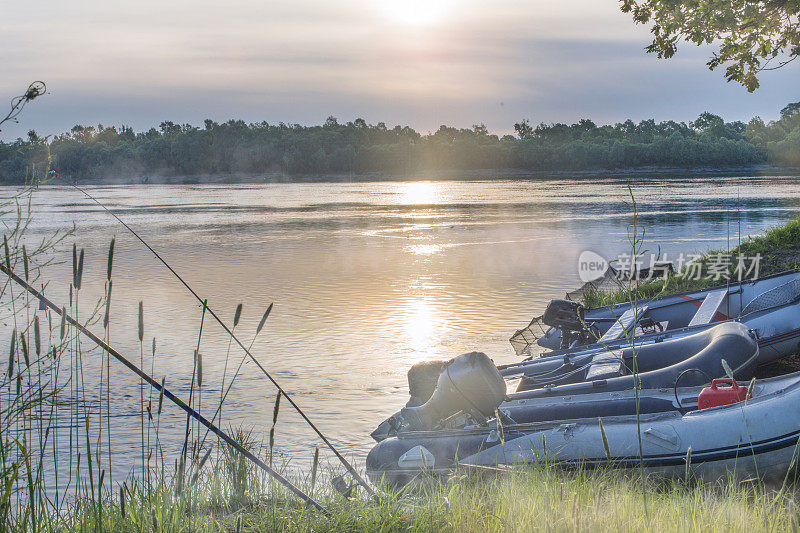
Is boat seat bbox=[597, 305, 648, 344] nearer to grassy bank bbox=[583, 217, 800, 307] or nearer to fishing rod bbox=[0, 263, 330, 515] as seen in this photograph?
grassy bank bbox=[583, 217, 800, 307]

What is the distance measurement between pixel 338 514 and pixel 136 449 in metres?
4.34

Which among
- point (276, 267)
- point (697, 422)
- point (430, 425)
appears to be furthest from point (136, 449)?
point (276, 267)

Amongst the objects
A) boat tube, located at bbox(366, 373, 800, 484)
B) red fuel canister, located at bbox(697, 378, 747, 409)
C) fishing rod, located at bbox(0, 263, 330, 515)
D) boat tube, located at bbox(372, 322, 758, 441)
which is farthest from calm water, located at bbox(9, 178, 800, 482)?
fishing rod, located at bbox(0, 263, 330, 515)

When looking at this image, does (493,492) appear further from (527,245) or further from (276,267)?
(527,245)

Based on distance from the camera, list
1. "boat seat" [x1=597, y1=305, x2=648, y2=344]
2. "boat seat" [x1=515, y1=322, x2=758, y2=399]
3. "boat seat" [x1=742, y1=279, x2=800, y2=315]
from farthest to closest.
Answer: "boat seat" [x1=742, y1=279, x2=800, y2=315], "boat seat" [x1=597, y1=305, x2=648, y2=344], "boat seat" [x1=515, y1=322, x2=758, y2=399]

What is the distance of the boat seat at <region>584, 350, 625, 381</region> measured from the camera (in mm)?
6988

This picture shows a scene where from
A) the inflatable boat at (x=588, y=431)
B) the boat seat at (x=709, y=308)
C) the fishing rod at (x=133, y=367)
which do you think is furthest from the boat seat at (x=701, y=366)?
the fishing rod at (x=133, y=367)

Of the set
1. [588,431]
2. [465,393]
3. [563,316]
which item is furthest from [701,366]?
[563,316]

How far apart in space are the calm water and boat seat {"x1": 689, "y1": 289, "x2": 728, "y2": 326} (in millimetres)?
2820

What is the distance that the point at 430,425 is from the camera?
6.30m

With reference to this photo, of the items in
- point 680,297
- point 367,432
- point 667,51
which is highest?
point 667,51

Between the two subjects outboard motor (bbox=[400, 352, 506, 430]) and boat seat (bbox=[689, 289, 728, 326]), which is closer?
outboard motor (bbox=[400, 352, 506, 430])

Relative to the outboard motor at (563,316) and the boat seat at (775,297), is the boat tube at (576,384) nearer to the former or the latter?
the boat seat at (775,297)

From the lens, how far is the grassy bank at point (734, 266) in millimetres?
12164
